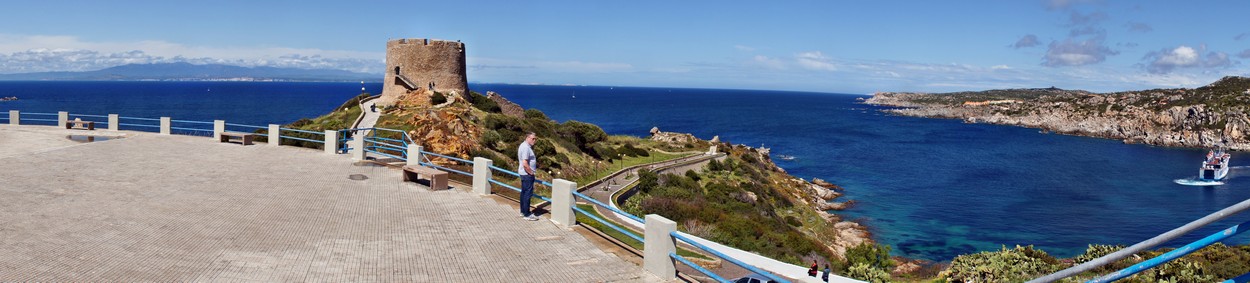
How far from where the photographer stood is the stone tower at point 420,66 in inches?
1743

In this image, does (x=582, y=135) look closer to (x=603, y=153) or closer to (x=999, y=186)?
(x=603, y=153)

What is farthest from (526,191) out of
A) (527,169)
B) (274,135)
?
(274,135)

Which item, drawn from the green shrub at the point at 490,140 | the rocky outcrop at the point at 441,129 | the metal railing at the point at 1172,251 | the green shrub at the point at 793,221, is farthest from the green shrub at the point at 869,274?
the green shrub at the point at 793,221

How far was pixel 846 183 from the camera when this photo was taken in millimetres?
58531

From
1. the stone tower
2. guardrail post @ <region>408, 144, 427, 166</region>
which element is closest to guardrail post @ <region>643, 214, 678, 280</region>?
guardrail post @ <region>408, 144, 427, 166</region>

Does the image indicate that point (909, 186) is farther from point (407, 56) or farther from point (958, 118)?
point (958, 118)

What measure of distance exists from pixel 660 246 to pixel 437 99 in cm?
3463

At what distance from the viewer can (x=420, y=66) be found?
146 feet

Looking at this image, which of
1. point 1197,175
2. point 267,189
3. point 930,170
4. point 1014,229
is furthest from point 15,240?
point 1197,175

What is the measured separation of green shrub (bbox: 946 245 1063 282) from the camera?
55.6 ft

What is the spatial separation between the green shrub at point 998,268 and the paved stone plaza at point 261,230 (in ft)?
36.1

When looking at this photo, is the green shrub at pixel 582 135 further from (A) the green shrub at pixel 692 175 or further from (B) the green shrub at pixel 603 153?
(A) the green shrub at pixel 692 175

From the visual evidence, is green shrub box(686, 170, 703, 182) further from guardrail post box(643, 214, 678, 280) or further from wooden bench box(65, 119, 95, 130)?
guardrail post box(643, 214, 678, 280)

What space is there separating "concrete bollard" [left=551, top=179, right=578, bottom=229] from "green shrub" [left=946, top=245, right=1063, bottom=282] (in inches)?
406
